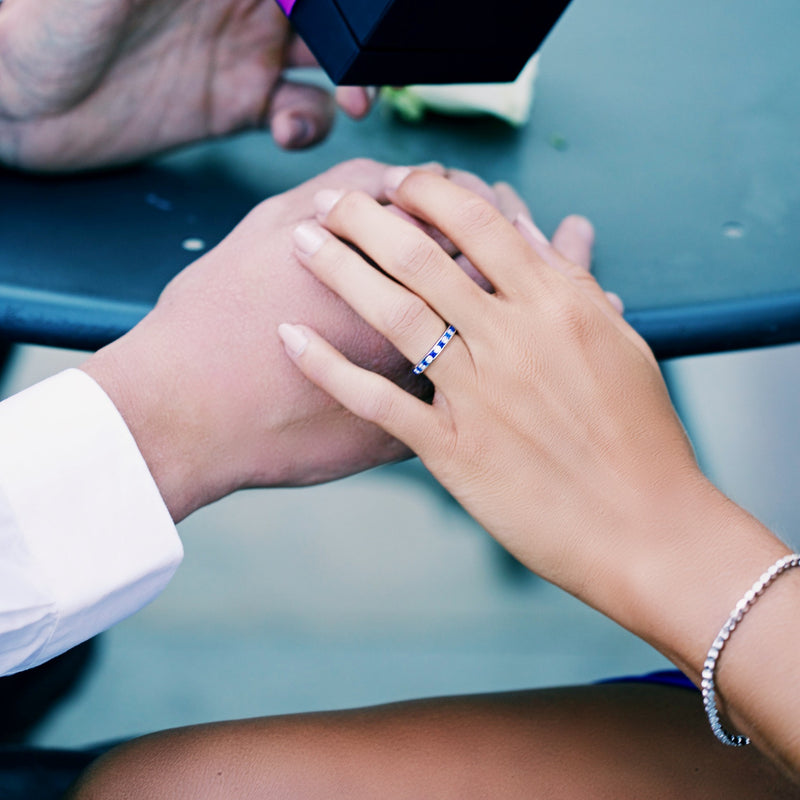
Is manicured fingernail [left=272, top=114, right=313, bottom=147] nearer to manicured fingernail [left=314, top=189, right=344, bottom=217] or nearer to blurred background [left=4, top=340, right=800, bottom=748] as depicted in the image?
manicured fingernail [left=314, top=189, right=344, bottom=217]

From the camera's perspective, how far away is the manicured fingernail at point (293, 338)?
51 cm

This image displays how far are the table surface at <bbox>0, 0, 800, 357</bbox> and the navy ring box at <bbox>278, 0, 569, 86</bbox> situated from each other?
139 millimetres

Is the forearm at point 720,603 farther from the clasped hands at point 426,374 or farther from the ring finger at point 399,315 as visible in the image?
the ring finger at point 399,315

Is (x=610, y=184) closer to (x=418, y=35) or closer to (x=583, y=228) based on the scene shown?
(x=583, y=228)

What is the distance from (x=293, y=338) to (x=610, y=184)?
279mm

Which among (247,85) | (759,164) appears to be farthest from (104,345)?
(759,164)

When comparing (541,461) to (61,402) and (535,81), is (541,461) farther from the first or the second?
(535,81)

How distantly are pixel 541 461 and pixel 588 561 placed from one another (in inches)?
2.2

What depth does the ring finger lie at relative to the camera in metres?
0.49

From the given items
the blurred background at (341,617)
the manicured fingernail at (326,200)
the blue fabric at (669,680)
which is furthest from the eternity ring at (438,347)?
the blurred background at (341,617)

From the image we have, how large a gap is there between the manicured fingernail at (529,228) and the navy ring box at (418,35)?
9 cm

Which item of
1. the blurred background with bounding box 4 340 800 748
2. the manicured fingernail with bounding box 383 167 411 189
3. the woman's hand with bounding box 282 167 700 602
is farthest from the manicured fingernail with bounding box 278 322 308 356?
the blurred background with bounding box 4 340 800 748

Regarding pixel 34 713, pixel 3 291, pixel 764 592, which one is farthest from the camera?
pixel 34 713

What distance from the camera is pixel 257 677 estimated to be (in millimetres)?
966
